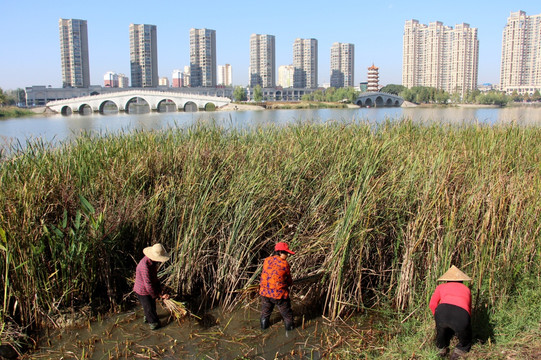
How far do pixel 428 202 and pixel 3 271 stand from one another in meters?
3.63

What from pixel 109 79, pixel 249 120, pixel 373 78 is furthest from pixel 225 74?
pixel 249 120

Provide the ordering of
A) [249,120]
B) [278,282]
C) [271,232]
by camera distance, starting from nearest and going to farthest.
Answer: [278,282], [271,232], [249,120]

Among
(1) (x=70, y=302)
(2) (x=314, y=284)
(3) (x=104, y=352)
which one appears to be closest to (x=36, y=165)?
(1) (x=70, y=302)

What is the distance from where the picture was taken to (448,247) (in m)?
3.63

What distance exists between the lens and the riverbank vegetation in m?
3.66

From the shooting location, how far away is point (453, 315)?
2939 mm

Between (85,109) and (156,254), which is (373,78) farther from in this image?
(156,254)

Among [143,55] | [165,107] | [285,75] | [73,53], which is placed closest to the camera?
[165,107]

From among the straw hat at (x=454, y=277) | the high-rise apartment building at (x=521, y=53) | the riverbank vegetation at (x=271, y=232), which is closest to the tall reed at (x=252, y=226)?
the riverbank vegetation at (x=271, y=232)

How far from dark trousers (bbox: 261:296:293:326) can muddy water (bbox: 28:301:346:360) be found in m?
0.11

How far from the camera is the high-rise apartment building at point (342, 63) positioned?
6481 inches

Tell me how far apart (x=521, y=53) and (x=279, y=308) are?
457 ft

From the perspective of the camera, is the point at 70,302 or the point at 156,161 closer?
the point at 70,302

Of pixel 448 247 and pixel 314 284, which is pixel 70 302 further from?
pixel 448 247
